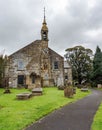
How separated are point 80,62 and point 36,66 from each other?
32.0 metres

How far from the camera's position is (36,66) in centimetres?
5362

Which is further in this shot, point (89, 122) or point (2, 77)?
point (2, 77)

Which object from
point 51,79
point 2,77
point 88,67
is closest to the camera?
point 2,77

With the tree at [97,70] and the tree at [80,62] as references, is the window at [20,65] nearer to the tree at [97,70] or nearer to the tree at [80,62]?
the tree at [97,70]

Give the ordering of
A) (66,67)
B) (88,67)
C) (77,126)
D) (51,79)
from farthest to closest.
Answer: (88,67), (66,67), (51,79), (77,126)

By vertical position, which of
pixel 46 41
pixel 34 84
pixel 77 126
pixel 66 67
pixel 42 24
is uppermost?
pixel 42 24

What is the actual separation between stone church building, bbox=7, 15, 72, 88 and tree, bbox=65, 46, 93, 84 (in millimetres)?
26590

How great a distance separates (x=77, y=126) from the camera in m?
13.7

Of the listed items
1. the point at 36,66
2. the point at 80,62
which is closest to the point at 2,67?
the point at 36,66

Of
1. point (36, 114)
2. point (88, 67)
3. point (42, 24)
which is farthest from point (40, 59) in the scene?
point (36, 114)

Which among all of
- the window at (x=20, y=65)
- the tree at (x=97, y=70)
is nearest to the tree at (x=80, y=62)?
the tree at (x=97, y=70)

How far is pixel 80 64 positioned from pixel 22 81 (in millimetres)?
33986

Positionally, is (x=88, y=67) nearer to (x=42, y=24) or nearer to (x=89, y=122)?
(x=42, y=24)

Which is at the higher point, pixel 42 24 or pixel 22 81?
pixel 42 24
